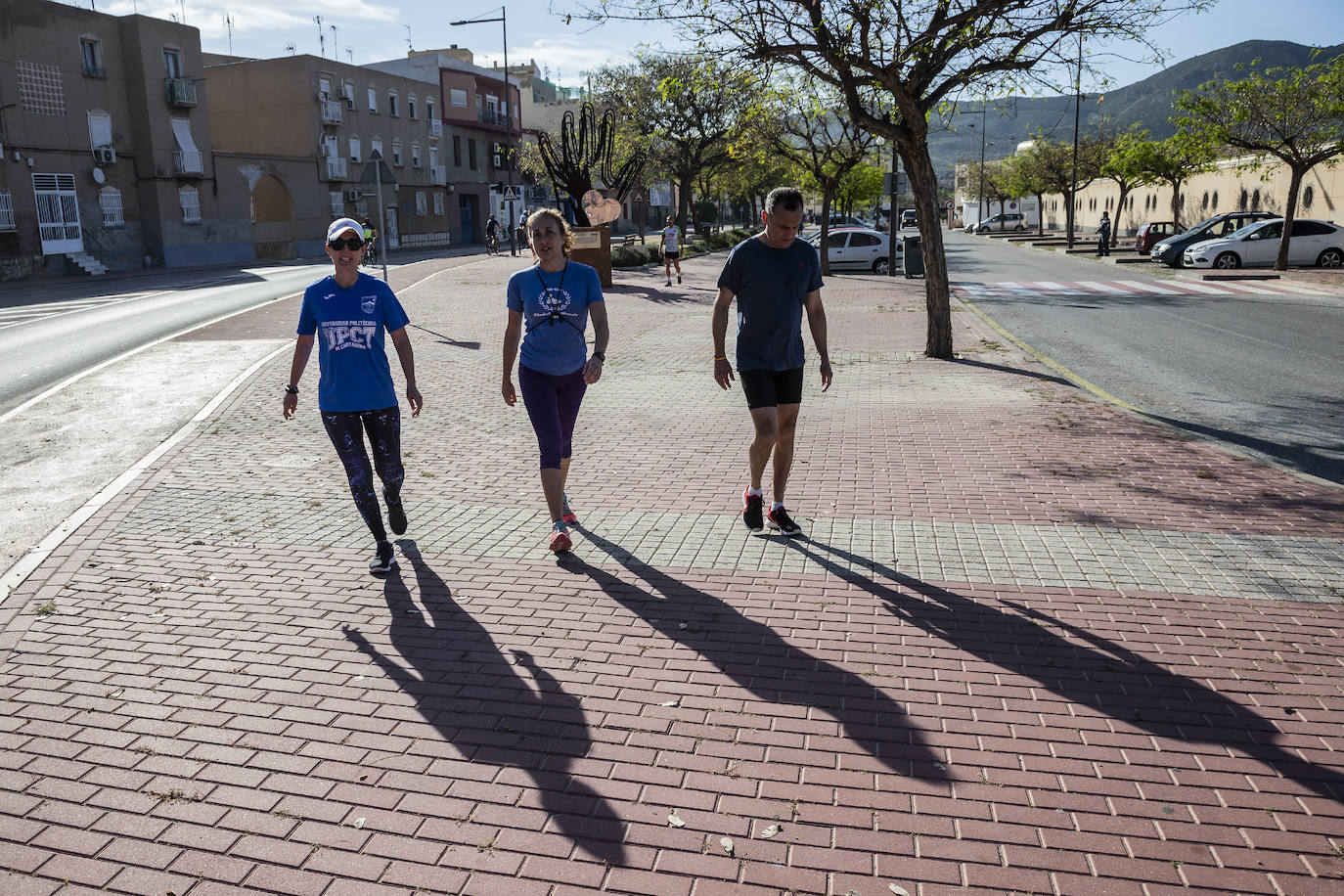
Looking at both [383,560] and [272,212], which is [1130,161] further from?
[383,560]

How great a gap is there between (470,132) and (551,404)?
65.3 meters

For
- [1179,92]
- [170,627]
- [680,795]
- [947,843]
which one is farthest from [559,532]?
[1179,92]

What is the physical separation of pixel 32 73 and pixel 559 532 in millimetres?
38788

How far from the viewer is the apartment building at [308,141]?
49.3m

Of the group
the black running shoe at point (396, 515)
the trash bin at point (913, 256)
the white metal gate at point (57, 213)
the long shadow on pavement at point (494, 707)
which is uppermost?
the white metal gate at point (57, 213)

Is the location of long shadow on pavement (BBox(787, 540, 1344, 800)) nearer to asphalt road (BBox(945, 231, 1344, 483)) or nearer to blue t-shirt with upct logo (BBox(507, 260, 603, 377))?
blue t-shirt with upct logo (BBox(507, 260, 603, 377))

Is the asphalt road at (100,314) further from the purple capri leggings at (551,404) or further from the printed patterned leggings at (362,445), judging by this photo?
the purple capri leggings at (551,404)

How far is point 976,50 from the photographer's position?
479 inches

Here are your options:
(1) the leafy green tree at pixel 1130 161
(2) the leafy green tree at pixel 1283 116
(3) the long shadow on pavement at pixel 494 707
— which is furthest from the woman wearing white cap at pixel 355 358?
(1) the leafy green tree at pixel 1130 161

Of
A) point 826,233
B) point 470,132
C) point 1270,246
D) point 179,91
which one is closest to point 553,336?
point 826,233

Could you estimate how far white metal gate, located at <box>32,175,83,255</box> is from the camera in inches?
1378

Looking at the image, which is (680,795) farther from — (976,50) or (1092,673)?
(976,50)

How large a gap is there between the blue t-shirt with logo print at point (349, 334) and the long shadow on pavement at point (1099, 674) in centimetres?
261

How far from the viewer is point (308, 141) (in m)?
51.3
